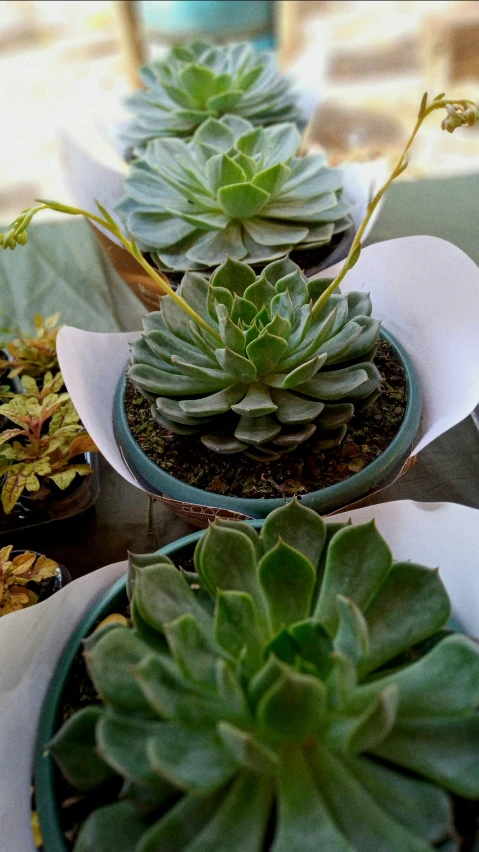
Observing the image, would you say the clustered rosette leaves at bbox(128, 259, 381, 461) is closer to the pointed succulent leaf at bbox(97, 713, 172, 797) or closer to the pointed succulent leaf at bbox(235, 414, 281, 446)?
the pointed succulent leaf at bbox(235, 414, 281, 446)

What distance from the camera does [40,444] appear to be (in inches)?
30.8

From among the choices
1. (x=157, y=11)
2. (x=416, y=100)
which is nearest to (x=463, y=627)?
(x=157, y=11)

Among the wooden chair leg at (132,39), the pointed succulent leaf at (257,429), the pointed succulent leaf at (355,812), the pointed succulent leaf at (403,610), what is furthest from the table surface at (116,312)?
the wooden chair leg at (132,39)

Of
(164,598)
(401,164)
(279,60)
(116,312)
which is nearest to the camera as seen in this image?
(164,598)

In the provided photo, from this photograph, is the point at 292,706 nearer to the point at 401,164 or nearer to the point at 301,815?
the point at 301,815

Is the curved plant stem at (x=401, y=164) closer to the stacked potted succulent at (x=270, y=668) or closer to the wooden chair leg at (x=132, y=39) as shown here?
the stacked potted succulent at (x=270, y=668)

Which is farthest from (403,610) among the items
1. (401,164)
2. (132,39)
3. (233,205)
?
(132,39)

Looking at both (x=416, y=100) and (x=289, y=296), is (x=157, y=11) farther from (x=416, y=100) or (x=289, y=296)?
(x=289, y=296)

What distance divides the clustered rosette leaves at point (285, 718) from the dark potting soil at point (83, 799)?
0.02 m

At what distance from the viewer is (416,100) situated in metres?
2.79

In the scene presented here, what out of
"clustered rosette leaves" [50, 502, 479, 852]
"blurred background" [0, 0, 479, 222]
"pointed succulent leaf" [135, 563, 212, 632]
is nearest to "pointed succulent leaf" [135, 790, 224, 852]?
"clustered rosette leaves" [50, 502, 479, 852]

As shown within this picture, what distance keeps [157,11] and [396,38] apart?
5.23 ft

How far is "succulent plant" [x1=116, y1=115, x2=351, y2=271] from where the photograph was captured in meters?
0.87

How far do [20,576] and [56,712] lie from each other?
0.22 meters
